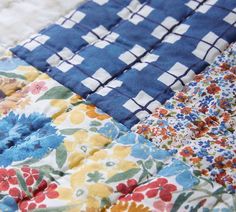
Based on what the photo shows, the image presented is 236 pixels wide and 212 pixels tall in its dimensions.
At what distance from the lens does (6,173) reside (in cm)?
94

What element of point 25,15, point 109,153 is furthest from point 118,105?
point 25,15

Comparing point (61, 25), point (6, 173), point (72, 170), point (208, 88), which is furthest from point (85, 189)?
point (61, 25)

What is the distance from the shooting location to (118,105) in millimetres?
1082

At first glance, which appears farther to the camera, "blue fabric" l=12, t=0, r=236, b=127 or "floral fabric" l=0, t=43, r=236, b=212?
"blue fabric" l=12, t=0, r=236, b=127

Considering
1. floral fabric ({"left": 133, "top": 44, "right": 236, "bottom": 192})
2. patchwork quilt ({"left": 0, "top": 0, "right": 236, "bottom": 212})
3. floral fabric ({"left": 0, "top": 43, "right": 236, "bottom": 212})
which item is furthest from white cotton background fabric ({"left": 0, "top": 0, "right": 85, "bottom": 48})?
floral fabric ({"left": 133, "top": 44, "right": 236, "bottom": 192})

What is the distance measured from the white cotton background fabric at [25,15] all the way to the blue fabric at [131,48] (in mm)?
43

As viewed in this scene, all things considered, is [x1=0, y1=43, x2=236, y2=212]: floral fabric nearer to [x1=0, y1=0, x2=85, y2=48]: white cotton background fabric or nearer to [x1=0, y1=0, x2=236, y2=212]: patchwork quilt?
[x1=0, y1=0, x2=236, y2=212]: patchwork quilt

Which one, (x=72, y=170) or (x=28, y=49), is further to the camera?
(x=28, y=49)

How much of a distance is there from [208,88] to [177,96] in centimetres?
8

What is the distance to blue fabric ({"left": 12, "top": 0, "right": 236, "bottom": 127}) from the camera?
111 cm

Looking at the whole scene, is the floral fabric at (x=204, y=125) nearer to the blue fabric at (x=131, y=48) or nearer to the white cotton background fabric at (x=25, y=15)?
the blue fabric at (x=131, y=48)

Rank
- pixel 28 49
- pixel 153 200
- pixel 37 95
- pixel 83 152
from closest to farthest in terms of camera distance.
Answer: pixel 153 200
pixel 83 152
pixel 37 95
pixel 28 49

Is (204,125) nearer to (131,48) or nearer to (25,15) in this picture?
(131,48)

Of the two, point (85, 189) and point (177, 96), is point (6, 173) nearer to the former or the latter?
point (85, 189)
